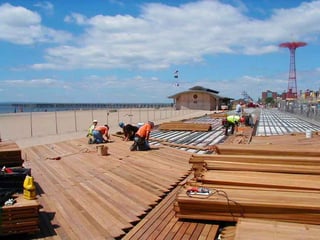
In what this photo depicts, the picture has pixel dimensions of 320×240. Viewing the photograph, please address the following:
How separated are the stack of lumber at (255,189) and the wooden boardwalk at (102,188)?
36 centimetres

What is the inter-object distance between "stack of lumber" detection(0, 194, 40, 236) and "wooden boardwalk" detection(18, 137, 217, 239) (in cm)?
26

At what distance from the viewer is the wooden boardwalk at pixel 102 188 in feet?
18.7

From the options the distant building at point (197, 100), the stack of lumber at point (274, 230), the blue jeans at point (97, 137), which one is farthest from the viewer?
the distant building at point (197, 100)

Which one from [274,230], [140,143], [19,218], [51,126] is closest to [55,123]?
[51,126]

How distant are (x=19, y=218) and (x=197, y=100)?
6881 cm

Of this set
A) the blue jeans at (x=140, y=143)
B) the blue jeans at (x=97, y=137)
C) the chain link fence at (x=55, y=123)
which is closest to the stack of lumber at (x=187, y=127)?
the chain link fence at (x=55, y=123)

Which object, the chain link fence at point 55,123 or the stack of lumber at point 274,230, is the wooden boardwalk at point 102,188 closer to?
the stack of lumber at point 274,230

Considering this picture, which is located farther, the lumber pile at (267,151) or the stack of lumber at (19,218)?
the lumber pile at (267,151)

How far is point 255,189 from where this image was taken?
6.27 m

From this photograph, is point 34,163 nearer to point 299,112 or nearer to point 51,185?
point 51,185

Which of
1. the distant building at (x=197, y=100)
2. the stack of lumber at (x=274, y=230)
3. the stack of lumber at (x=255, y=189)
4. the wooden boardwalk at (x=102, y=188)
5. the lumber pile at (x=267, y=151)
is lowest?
the wooden boardwalk at (x=102, y=188)

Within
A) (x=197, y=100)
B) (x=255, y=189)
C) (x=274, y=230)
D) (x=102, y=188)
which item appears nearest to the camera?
(x=274, y=230)

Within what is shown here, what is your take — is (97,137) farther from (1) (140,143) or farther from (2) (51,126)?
(2) (51,126)

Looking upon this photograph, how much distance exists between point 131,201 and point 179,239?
6.58 feet
